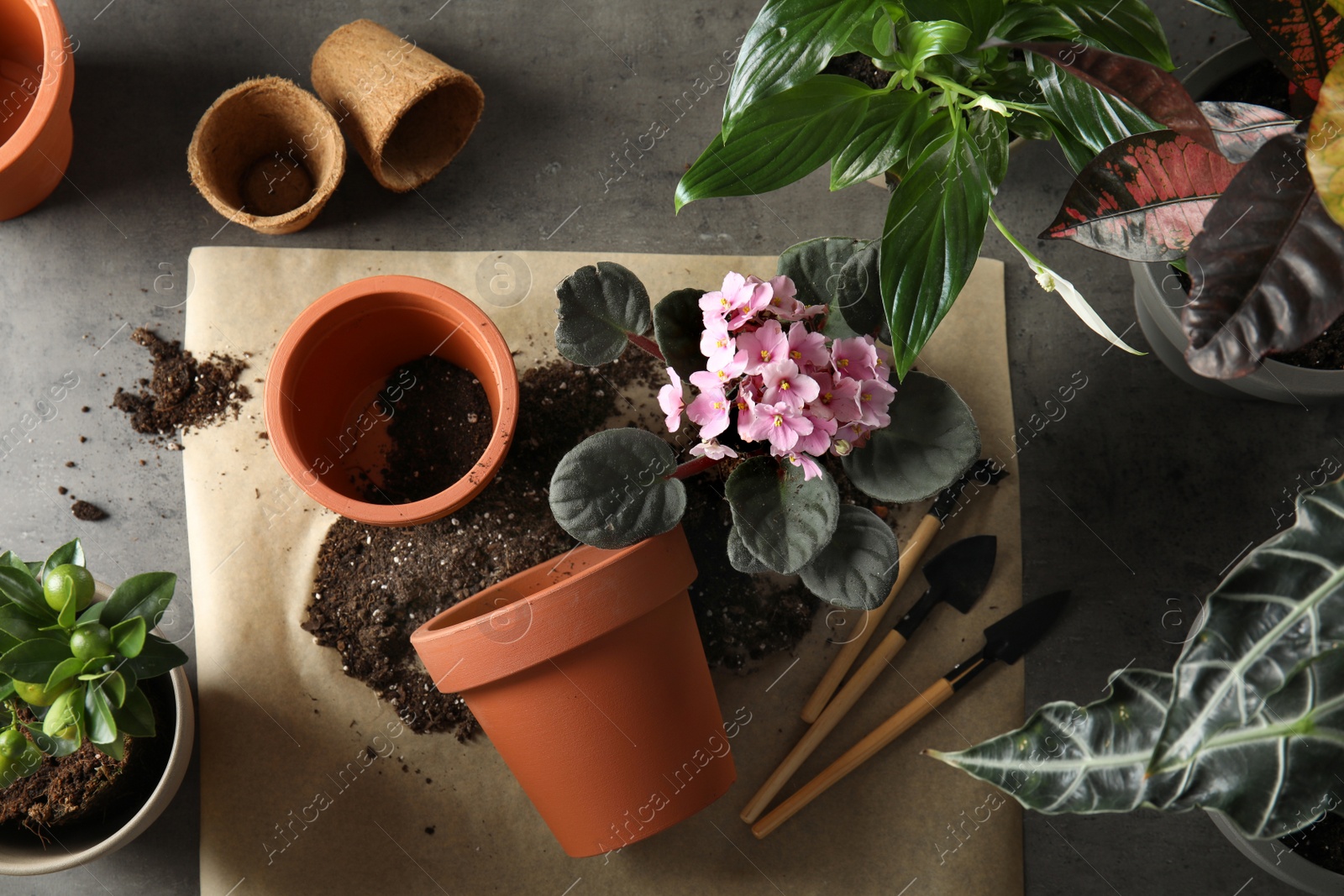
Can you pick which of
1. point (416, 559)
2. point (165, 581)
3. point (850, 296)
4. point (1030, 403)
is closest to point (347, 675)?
point (416, 559)

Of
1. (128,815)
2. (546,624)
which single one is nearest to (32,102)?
(128,815)

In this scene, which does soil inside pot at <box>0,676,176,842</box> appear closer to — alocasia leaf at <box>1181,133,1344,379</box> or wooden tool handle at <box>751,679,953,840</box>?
wooden tool handle at <box>751,679,953,840</box>

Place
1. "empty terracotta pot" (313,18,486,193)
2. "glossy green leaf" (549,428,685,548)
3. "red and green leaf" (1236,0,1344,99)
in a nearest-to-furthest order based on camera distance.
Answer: "red and green leaf" (1236,0,1344,99), "glossy green leaf" (549,428,685,548), "empty terracotta pot" (313,18,486,193)

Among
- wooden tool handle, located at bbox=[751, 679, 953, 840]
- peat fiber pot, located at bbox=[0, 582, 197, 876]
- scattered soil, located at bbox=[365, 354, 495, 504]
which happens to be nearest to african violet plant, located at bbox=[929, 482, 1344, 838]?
wooden tool handle, located at bbox=[751, 679, 953, 840]

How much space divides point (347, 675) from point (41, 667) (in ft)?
1.32

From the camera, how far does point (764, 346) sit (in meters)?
0.90

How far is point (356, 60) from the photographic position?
4.09 feet

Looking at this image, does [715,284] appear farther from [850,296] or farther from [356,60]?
[356,60]

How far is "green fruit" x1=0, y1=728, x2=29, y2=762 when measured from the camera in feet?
2.99

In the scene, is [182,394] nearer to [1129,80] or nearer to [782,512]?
[782,512]

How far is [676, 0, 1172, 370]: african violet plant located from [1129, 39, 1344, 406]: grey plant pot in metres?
0.25

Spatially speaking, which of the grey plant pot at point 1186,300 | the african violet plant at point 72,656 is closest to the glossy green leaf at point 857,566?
the grey plant pot at point 1186,300

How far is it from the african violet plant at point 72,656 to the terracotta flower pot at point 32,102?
57 cm

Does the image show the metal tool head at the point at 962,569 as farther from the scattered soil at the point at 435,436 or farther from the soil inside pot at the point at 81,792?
the soil inside pot at the point at 81,792
